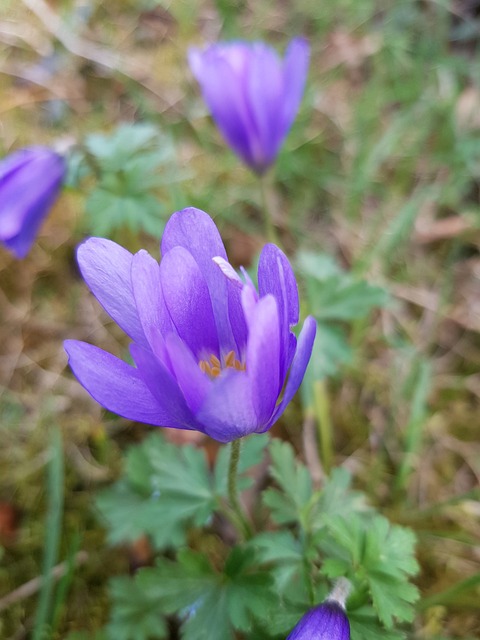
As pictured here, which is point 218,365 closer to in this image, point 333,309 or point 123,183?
point 333,309

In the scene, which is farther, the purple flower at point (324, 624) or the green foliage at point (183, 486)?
the green foliage at point (183, 486)

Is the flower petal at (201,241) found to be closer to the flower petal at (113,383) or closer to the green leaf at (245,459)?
the flower petal at (113,383)

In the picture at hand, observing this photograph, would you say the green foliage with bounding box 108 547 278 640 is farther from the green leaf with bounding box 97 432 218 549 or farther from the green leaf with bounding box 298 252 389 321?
the green leaf with bounding box 298 252 389 321

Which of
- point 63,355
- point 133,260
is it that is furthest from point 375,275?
point 133,260

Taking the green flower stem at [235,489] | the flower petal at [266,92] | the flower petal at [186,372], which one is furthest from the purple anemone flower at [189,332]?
the flower petal at [266,92]

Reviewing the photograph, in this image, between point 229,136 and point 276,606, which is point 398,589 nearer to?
point 276,606

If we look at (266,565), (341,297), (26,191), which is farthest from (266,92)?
(266,565)
